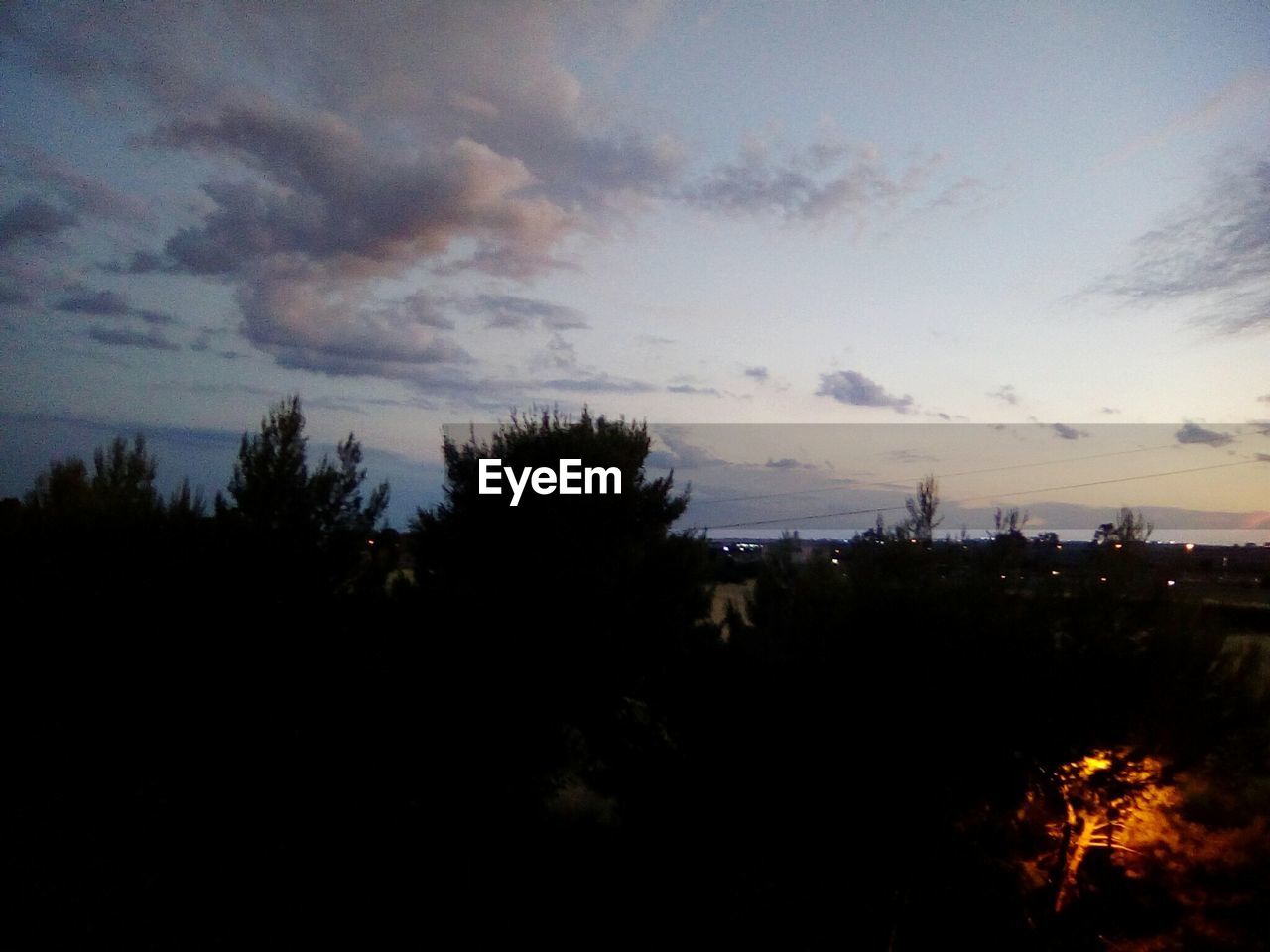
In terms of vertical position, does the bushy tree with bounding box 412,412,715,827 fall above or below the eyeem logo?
below

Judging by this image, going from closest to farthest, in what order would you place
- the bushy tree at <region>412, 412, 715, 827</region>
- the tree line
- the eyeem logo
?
the tree line, the bushy tree at <region>412, 412, 715, 827</region>, the eyeem logo

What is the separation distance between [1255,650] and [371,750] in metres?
8.30

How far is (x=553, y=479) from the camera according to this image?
1357cm

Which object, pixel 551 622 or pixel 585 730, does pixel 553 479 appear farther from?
pixel 585 730

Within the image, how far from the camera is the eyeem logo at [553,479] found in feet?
44.1

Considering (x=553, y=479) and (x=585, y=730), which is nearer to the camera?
(x=585, y=730)

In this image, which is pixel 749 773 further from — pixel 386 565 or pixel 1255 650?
pixel 386 565

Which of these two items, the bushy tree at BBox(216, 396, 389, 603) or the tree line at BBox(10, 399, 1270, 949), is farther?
the bushy tree at BBox(216, 396, 389, 603)

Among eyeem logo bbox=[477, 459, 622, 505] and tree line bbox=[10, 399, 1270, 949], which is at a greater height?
eyeem logo bbox=[477, 459, 622, 505]

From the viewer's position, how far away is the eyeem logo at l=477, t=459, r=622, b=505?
44.1ft

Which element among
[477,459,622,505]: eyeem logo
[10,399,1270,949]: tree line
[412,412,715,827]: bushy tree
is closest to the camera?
[10,399,1270,949]: tree line

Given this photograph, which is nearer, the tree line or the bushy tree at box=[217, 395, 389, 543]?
the tree line

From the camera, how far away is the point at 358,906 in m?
8.91

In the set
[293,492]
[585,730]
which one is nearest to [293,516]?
[293,492]
